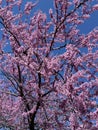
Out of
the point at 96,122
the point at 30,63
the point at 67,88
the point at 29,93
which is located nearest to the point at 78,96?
the point at 67,88

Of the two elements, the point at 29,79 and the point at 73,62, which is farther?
the point at 29,79

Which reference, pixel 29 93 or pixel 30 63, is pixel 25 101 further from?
pixel 30 63

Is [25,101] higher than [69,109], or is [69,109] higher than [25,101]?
[25,101]

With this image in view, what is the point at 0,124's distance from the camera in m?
10.8

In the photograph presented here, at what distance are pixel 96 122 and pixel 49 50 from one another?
3218 millimetres

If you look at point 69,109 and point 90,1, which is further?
point 90,1

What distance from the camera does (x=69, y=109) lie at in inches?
340

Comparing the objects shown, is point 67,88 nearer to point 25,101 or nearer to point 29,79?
point 25,101

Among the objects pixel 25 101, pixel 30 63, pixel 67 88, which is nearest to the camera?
pixel 67 88

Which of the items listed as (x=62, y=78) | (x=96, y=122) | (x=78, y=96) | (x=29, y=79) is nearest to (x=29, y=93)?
(x=29, y=79)

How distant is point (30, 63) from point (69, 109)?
169 centimetres

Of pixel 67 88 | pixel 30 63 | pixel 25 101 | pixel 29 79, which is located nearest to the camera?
pixel 67 88

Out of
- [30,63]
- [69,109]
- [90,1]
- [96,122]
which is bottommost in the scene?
[96,122]

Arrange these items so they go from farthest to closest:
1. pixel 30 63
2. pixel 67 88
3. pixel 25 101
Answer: pixel 25 101 < pixel 30 63 < pixel 67 88
